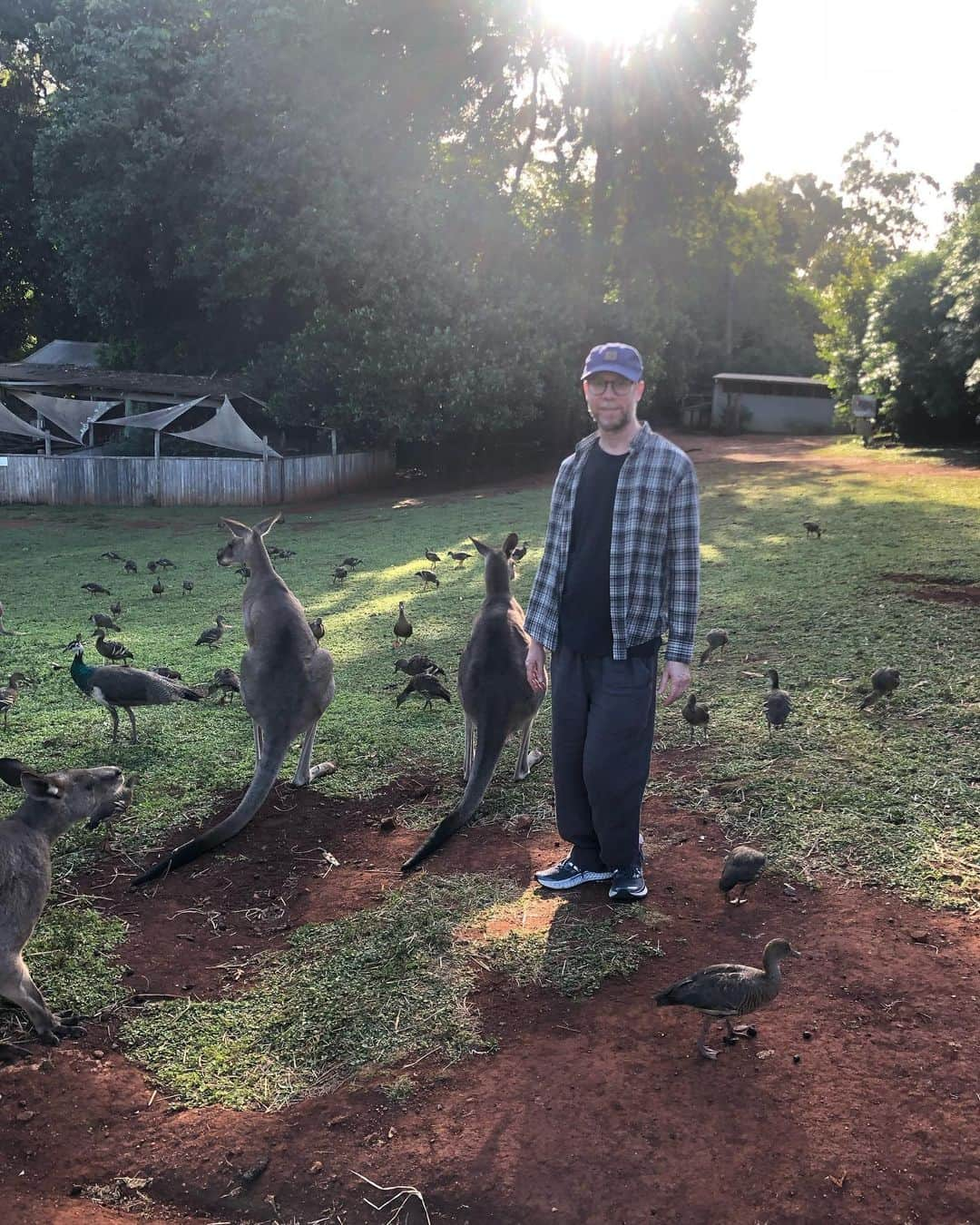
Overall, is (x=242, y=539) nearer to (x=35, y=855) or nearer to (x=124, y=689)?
(x=124, y=689)

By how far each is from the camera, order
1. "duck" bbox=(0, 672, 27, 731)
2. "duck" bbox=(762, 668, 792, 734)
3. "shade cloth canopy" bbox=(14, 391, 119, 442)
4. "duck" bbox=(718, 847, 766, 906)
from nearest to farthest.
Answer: "duck" bbox=(718, 847, 766, 906), "duck" bbox=(762, 668, 792, 734), "duck" bbox=(0, 672, 27, 731), "shade cloth canopy" bbox=(14, 391, 119, 442)

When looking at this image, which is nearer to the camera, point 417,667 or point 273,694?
point 273,694

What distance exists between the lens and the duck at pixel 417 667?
7727 millimetres

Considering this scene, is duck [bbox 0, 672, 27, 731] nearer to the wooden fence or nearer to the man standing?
the man standing

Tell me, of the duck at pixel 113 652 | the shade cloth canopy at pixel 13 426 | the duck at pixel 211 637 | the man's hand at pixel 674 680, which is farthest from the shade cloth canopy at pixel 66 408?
the man's hand at pixel 674 680

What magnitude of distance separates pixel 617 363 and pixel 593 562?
851 mm

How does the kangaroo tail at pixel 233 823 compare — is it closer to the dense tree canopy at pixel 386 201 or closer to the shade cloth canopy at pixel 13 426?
the dense tree canopy at pixel 386 201

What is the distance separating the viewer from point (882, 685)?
21.8 feet

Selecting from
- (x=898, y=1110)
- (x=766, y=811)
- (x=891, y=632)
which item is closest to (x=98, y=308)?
(x=891, y=632)

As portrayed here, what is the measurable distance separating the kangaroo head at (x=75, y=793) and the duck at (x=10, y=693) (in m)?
2.41

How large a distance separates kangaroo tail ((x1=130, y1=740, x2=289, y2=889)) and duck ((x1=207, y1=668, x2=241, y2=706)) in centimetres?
225

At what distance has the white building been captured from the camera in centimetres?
4034

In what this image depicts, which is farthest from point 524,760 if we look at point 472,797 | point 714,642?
point 714,642

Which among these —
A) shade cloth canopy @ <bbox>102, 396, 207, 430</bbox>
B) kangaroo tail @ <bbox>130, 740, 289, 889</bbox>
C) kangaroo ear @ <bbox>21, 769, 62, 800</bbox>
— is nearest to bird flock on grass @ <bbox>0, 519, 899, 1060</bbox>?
kangaroo ear @ <bbox>21, 769, 62, 800</bbox>
